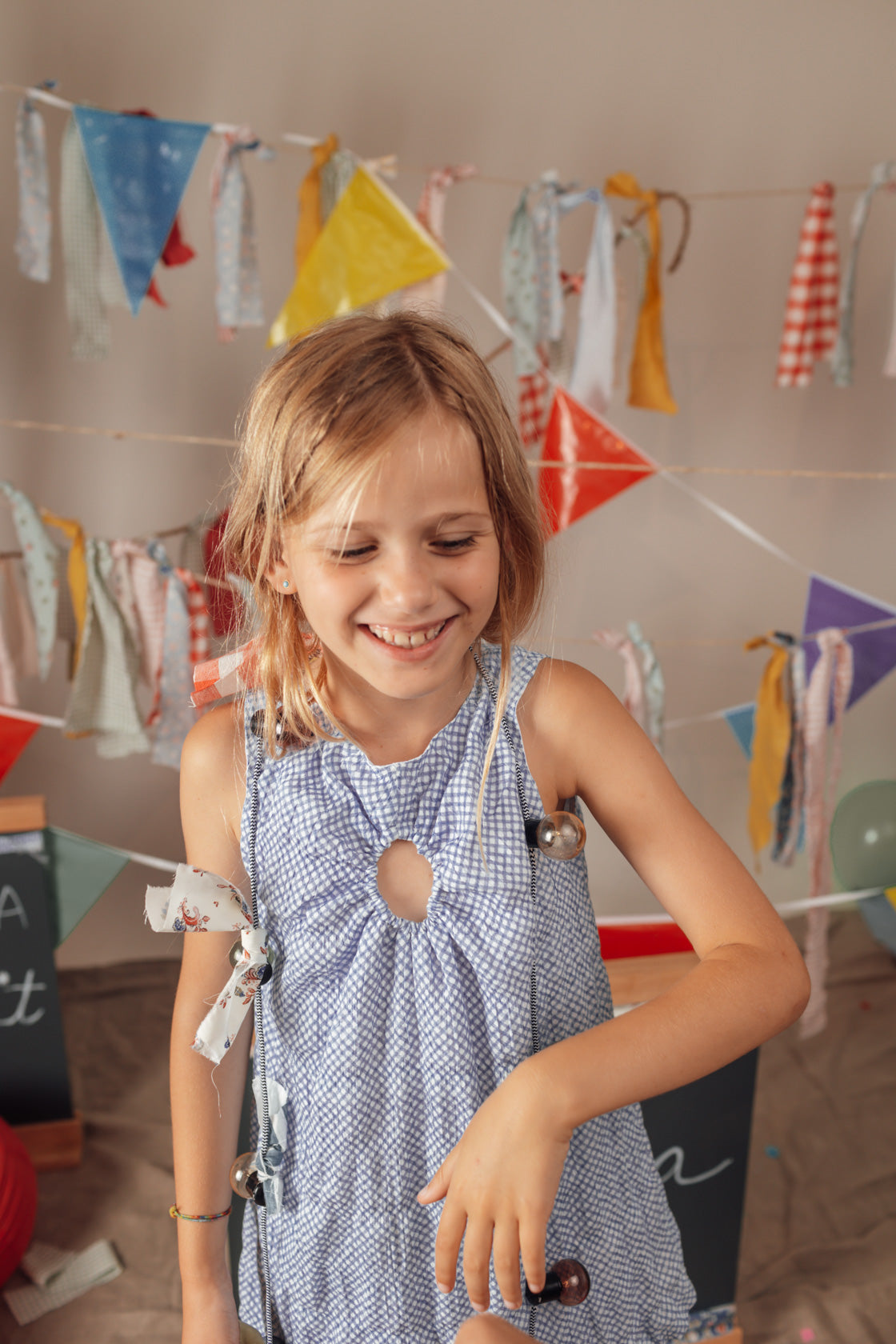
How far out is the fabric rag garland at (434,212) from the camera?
5.13 ft

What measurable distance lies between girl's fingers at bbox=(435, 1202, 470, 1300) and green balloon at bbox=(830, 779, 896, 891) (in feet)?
4.71

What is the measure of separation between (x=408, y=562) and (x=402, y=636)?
5 cm

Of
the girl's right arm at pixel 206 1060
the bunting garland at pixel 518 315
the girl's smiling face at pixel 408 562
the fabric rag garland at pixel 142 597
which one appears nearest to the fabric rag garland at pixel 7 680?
the bunting garland at pixel 518 315

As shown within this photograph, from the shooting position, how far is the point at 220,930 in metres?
0.73

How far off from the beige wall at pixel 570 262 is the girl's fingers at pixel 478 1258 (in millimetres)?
1364

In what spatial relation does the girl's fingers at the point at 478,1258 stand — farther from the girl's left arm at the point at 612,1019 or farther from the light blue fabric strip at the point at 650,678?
the light blue fabric strip at the point at 650,678

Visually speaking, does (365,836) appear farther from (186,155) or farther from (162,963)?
(162,963)

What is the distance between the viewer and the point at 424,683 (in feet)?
2.27

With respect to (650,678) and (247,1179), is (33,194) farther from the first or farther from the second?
(247,1179)

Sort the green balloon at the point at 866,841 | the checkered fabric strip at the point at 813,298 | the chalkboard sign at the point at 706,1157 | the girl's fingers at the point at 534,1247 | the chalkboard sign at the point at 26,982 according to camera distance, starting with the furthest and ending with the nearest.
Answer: the green balloon at the point at 866,841 → the checkered fabric strip at the point at 813,298 → the chalkboard sign at the point at 26,982 → the chalkboard sign at the point at 706,1157 → the girl's fingers at the point at 534,1247

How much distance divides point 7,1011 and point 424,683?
1219 millimetres

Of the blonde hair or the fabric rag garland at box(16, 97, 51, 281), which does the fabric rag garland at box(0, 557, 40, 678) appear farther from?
the blonde hair

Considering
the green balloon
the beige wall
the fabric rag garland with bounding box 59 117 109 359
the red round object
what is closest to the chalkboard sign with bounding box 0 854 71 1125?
the red round object

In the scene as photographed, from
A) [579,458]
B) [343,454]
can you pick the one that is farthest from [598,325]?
[343,454]
